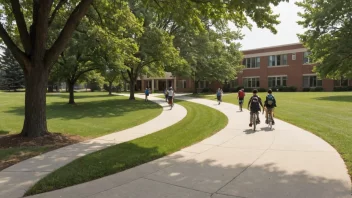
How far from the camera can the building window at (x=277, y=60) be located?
52.6m

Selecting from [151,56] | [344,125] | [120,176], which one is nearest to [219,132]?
[344,125]

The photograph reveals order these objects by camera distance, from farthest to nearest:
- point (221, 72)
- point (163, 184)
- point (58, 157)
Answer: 1. point (221, 72)
2. point (58, 157)
3. point (163, 184)

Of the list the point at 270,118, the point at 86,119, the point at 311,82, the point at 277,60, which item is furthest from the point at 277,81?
the point at 270,118

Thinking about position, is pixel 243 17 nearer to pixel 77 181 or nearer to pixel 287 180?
pixel 287 180

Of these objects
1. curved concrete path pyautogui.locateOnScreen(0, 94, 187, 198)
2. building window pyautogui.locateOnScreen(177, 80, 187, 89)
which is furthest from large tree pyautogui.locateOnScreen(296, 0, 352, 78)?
building window pyautogui.locateOnScreen(177, 80, 187, 89)

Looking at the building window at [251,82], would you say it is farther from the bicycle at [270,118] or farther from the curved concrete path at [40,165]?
the curved concrete path at [40,165]

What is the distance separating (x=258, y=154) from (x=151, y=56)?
74.8 feet

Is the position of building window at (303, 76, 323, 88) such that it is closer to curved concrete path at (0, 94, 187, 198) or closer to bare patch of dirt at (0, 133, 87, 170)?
curved concrete path at (0, 94, 187, 198)

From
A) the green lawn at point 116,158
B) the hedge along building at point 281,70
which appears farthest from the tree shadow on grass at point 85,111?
the hedge along building at point 281,70

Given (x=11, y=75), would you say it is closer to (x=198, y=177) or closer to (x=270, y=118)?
(x=270, y=118)

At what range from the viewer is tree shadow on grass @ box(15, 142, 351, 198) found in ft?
17.1

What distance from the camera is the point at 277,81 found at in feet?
177

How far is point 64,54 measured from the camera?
1114 inches

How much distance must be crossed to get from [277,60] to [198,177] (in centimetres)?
5101
